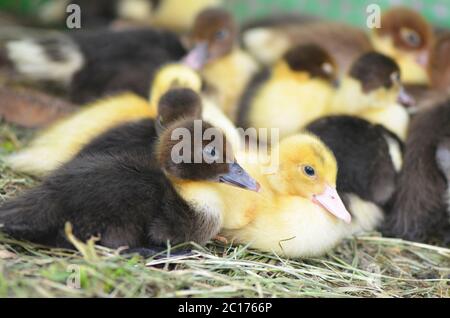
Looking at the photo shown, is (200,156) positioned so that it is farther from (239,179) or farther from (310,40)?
(310,40)

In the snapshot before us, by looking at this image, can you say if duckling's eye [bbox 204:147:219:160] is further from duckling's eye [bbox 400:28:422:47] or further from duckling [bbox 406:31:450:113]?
duckling's eye [bbox 400:28:422:47]

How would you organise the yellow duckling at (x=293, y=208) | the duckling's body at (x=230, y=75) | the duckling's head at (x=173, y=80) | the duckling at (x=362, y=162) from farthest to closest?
the duckling's body at (x=230, y=75) → the duckling's head at (x=173, y=80) → the duckling at (x=362, y=162) → the yellow duckling at (x=293, y=208)

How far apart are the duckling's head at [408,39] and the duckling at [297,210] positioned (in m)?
1.51

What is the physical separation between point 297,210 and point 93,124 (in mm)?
911

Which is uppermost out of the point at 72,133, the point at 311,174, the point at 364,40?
the point at 364,40

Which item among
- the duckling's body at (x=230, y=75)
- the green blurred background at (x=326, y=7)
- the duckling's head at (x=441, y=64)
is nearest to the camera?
the duckling's head at (x=441, y=64)

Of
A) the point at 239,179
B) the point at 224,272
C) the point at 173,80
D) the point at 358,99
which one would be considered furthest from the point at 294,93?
the point at 224,272

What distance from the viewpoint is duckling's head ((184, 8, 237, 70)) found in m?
3.73

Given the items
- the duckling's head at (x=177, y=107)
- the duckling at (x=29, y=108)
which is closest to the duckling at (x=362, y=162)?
the duckling's head at (x=177, y=107)

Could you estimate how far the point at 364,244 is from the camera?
114 inches

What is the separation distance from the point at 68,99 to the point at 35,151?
31.8 inches

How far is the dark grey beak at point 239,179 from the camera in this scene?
2393 millimetres

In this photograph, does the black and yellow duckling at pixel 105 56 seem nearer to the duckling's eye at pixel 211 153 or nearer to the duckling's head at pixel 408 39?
the duckling's head at pixel 408 39

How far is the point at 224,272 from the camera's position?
94.1 inches
